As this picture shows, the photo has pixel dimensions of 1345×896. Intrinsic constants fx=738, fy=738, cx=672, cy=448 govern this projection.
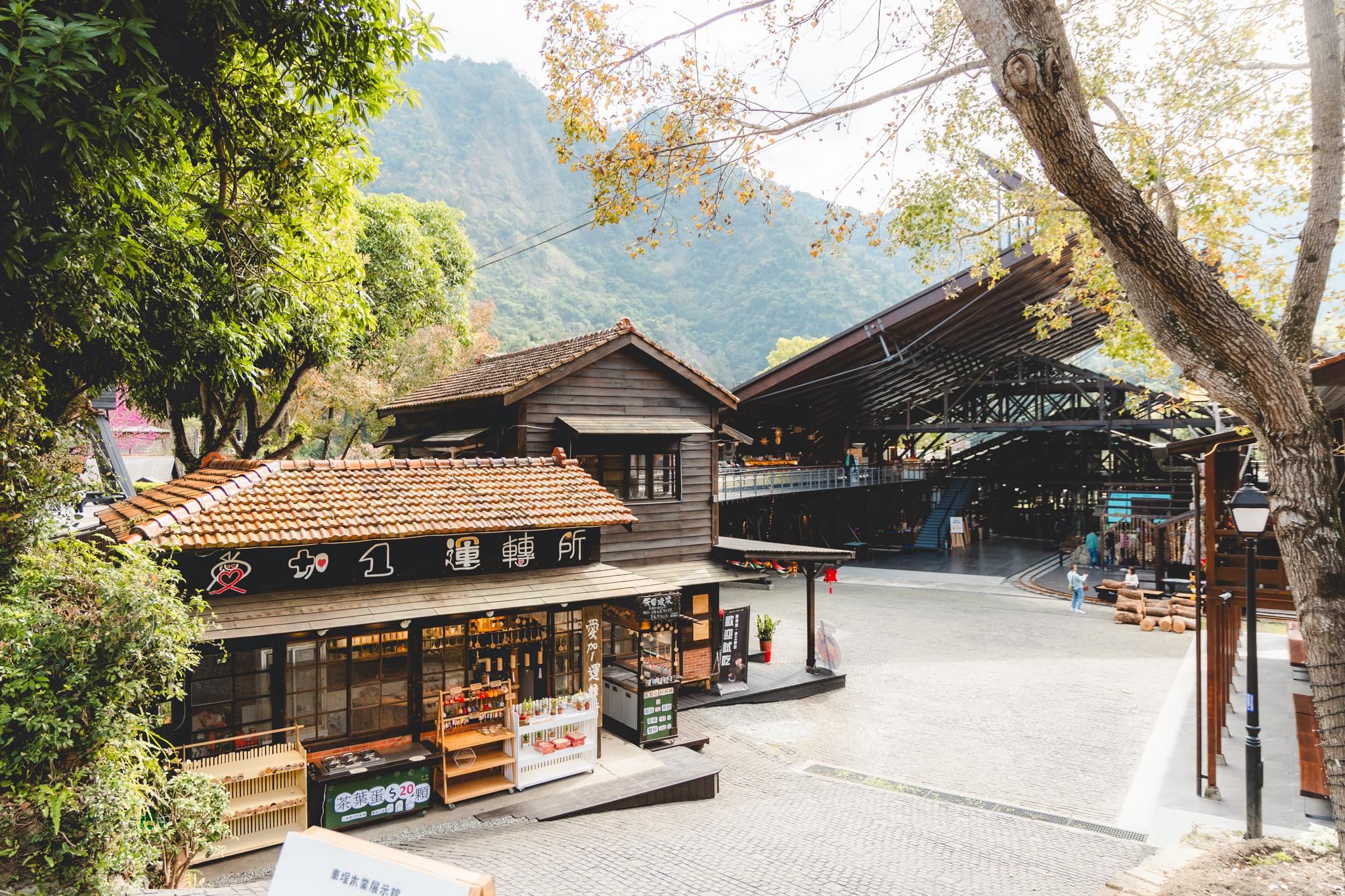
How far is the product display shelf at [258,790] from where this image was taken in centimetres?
726

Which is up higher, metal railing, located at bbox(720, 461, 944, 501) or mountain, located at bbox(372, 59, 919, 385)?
mountain, located at bbox(372, 59, 919, 385)

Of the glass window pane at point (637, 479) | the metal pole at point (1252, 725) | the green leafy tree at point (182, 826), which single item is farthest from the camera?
the glass window pane at point (637, 479)

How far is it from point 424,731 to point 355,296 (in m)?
6.84

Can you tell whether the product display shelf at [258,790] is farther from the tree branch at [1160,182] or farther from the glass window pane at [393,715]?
the tree branch at [1160,182]

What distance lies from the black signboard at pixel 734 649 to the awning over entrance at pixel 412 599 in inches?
152

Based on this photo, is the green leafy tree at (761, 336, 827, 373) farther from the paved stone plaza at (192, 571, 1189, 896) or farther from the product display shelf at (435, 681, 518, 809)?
the product display shelf at (435, 681, 518, 809)

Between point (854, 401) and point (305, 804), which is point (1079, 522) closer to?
point (854, 401)

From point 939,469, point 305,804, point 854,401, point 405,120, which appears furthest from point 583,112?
point 405,120

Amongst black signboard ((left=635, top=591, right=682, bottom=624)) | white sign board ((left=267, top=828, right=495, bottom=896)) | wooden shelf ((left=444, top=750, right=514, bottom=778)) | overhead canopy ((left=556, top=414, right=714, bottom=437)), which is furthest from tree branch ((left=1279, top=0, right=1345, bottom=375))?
overhead canopy ((left=556, top=414, right=714, bottom=437))

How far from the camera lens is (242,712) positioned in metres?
8.18

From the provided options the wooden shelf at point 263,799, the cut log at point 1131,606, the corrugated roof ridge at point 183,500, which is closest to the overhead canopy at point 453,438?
the corrugated roof ridge at point 183,500

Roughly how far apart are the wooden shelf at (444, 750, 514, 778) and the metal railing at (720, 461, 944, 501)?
51.7 ft

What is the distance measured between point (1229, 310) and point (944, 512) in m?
34.4

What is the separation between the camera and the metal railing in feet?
82.1
